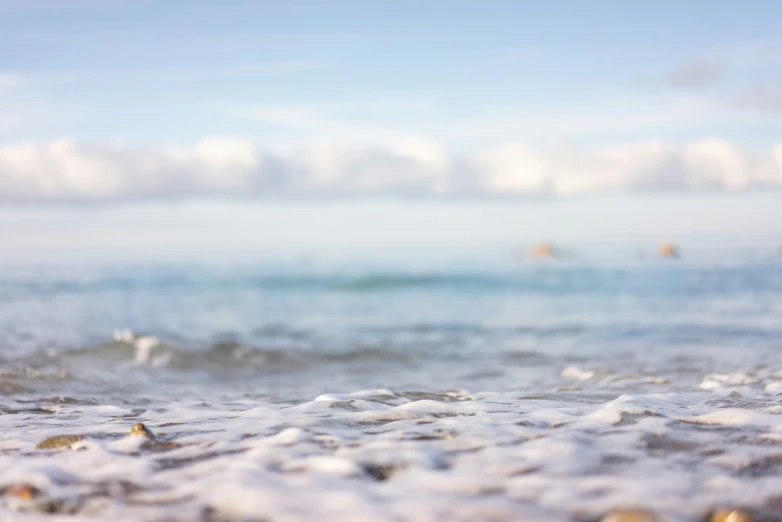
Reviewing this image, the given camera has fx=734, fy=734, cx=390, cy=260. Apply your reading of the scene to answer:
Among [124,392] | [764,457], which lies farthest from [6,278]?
[764,457]

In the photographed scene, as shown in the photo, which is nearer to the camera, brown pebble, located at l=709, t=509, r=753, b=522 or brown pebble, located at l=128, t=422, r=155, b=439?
brown pebble, located at l=709, t=509, r=753, b=522

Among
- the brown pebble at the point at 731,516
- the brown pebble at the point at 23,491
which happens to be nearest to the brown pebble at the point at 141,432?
the brown pebble at the point at 23,491

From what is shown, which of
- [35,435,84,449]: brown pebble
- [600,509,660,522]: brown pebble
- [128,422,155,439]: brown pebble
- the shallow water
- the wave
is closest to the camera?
[600,509,660,522]: brown pebble

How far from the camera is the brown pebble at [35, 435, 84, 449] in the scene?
371 centimetres

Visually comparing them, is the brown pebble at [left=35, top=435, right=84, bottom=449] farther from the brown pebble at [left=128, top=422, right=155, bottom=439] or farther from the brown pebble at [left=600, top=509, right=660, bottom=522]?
the brown pebble at [left=600, top=509, right=660, bottom=522]

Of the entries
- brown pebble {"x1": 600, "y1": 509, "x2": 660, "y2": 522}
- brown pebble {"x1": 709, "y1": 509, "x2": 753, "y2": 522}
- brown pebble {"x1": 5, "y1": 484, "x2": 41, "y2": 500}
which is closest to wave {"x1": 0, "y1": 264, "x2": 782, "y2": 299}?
brown pebble {"x1": 709, "y1": 509, "x2": 753, "y2": 522}

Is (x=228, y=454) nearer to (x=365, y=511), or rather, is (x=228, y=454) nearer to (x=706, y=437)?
(x=365, y=511)

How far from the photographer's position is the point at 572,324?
42.6ft

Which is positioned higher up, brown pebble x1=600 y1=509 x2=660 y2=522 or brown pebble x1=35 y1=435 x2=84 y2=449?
brown pebble x1=35 y1=435 x2=84 y2=449

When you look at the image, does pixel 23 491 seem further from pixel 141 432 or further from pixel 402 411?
pixel 402 411

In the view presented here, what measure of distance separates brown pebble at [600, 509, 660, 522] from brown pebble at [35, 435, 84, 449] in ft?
8.71

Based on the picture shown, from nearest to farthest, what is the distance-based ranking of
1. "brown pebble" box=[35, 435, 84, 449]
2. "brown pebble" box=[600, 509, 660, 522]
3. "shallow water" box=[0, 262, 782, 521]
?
"brown pebble" box=[600, 509, 660, 522]
"shallow water" box=[0, 262, 782, 521]
"brown pebble" box=[35, 435, 84, 449]

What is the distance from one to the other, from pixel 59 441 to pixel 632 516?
2.82 metres

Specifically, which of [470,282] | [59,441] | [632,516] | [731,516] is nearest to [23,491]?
[59,441]
